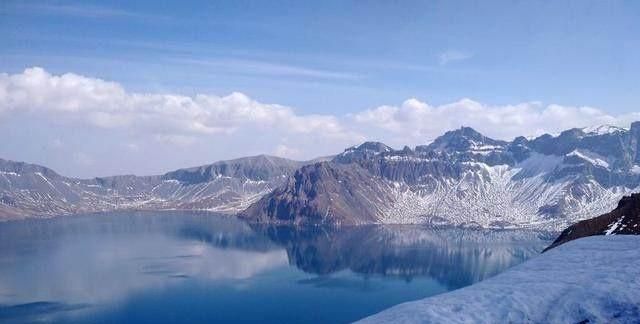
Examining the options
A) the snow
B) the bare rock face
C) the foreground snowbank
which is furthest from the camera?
the snow

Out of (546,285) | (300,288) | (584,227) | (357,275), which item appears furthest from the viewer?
(357,275)

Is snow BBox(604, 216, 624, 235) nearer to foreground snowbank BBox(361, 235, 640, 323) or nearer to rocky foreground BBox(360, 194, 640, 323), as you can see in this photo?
rocky foreground BBox(360, 194, 640, 323)

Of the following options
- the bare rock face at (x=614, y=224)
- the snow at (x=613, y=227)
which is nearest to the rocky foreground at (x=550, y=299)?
the bare rock face at (x=614, y=224)

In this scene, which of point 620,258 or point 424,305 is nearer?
point 424,305

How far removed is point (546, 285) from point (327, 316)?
113m

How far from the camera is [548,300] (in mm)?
15789

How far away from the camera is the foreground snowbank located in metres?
14.9

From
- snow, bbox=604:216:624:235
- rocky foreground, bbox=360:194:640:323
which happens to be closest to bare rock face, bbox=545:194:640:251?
snow, bbox=604:216:624:235

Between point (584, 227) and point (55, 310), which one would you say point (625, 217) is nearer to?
point (584, 227)

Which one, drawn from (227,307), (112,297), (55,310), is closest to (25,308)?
(55,310)

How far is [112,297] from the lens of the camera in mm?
145000

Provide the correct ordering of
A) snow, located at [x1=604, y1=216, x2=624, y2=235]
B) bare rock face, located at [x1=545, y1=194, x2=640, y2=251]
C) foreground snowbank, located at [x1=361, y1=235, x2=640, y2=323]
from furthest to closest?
snow, located at [x1=604, y1=216, x2=624, y2=235], bare rock face, located at [x1=545, y1=194, x2=640, y2=251], foreground snowbank, located at [x1=361, y1=235, x2=640, y2=323]

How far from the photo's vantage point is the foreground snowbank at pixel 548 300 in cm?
1487

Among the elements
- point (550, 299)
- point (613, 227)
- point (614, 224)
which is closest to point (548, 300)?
point (550, 299)
